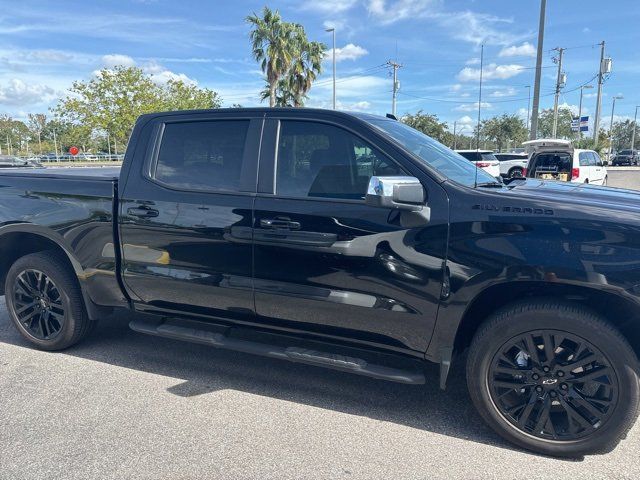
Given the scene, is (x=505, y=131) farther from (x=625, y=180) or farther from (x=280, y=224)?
(x=280, y=224)

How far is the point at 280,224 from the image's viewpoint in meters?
3.02

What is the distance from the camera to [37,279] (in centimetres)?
399

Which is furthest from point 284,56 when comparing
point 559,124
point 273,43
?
point 559,124

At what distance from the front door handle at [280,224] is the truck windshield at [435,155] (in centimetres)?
82

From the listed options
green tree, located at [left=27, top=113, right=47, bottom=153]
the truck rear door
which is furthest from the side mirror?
green tree, located at [left=27, top=113, right=47, bottom=153]

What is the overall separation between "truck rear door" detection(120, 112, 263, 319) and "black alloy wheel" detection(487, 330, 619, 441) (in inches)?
65.3

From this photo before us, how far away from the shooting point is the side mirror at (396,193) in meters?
2.55

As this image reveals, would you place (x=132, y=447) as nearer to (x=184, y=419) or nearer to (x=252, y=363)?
(x=184, y=419)

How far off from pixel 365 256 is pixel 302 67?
96.8 ft

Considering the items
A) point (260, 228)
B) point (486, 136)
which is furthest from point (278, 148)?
point (486, 136)

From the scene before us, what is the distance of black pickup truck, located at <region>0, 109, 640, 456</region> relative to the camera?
2521 millimetres

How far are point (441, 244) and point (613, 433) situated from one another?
4.49 feet

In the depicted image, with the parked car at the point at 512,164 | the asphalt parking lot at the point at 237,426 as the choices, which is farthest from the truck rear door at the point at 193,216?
the parked car at the point at 512,164

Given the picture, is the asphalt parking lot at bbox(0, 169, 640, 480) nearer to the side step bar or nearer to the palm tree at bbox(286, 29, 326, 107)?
the side step bar
